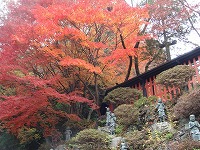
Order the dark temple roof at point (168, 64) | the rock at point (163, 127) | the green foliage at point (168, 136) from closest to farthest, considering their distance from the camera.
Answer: the green foliage at point (168, 136)
the rock at point (163, 127)
the dark temple roof at point (168, 64)

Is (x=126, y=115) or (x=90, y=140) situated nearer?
(x=90, y=140)

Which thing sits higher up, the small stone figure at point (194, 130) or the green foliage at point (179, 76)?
the green foliage at point (179, 76)

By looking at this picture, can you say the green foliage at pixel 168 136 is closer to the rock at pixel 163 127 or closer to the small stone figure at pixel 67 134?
the rock at pixel 163 127

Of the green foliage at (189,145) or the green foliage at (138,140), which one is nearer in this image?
the green foliage at (189,145)

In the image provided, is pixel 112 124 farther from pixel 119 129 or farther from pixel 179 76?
pixel 179 76

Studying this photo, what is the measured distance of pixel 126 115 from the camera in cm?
1213

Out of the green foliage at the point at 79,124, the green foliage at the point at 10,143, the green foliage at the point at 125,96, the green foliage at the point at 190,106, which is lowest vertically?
the green foliage at the point at 10,143

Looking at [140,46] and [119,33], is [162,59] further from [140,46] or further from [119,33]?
[119,33]

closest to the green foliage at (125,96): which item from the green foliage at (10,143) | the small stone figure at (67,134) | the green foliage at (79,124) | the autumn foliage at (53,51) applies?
the autumn foliage at (53,51)

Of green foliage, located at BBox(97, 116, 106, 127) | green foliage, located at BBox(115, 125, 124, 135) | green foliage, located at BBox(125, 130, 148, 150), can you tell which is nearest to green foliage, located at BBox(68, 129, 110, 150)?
green foliage, located at BBox(125, 130, 148, 150)

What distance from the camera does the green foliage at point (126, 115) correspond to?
1184 centimetres

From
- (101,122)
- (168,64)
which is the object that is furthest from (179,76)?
(101,122)

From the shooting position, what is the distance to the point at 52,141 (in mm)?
15859

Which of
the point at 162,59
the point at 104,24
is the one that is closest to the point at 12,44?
the point at 104,24
